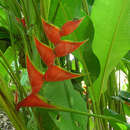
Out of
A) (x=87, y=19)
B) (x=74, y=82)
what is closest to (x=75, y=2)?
(x=87, y=19)

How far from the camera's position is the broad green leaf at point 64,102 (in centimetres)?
22

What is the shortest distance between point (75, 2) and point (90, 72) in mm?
132

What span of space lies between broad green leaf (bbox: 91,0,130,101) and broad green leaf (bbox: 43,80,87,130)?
9cm

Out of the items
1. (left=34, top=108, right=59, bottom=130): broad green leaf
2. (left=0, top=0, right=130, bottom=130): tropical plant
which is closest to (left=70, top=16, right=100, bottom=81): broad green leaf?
(left=0, top=0, right=130, bottom=130): tropical plant

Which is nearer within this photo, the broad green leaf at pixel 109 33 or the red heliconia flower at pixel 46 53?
the red heliconia flower at pixel 46 53

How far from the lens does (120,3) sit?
0.28m

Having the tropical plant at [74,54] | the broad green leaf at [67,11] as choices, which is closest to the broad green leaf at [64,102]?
the tropical plant at [74,54]

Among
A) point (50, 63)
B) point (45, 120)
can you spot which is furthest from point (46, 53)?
point (45, 120)

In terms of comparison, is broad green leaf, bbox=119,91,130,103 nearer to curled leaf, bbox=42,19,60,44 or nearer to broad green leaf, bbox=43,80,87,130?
broad green leaf, bbox=43,80,87,130

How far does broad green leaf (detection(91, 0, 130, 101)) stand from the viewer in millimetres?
288

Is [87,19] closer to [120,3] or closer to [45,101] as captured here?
[120,3]

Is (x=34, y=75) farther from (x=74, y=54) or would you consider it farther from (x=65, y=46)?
(x=74, y=54)

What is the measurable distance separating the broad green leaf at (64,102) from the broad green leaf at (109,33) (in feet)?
0.28

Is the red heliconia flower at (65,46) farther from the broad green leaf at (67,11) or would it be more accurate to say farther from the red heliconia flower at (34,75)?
the broad green leaf at (67,11)
